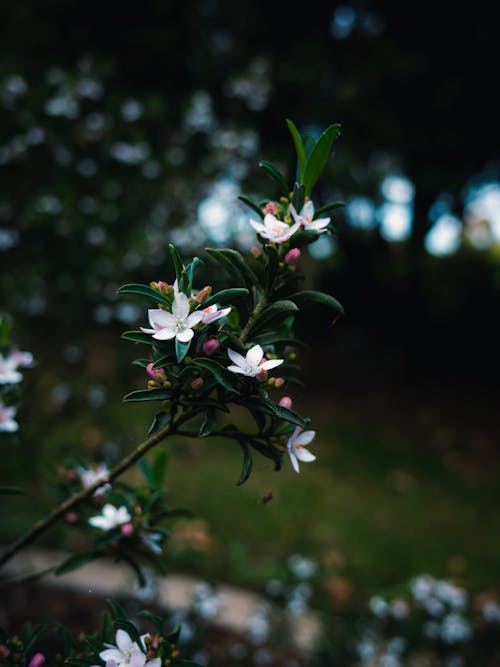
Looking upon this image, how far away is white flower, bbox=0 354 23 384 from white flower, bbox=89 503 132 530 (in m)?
0.40

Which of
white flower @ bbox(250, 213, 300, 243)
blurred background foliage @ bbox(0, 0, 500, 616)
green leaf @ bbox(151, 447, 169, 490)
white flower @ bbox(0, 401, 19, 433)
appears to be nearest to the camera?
white flower @ bbox(250, 213, 300, 243)

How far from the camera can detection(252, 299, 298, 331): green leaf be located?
3.38ft

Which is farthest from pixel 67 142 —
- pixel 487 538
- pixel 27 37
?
pixel 487 538

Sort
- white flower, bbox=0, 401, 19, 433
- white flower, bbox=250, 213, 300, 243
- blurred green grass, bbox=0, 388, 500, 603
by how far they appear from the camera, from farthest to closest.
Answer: blurred green grass, bbox=0, 388, 500, 603 < white flower, bbox=0, 401, 19, 433 < white flower, bbox=250, 213, 300, 243

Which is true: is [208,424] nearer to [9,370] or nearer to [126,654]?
[126,654]

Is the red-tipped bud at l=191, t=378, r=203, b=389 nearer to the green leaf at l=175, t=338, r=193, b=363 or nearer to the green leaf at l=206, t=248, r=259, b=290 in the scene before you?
the green leaf at l=175, t=338, r=193, b=363

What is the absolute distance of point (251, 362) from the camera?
985 millimetres

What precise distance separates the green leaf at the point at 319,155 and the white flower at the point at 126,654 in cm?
96

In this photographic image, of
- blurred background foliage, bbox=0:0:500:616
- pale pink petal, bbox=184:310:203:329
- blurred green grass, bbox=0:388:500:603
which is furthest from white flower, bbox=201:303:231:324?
blurred green grass, bbox=0:388:500:603

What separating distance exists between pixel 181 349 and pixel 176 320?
67 millimetres

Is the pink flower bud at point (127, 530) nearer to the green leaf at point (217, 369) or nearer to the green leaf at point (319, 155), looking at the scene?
the green leaf at point (217, 369)

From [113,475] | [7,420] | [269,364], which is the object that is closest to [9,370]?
[7,420]

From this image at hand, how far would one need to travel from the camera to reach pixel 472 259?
8.35 metres

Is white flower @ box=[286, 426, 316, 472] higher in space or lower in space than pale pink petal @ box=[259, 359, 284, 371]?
lower
